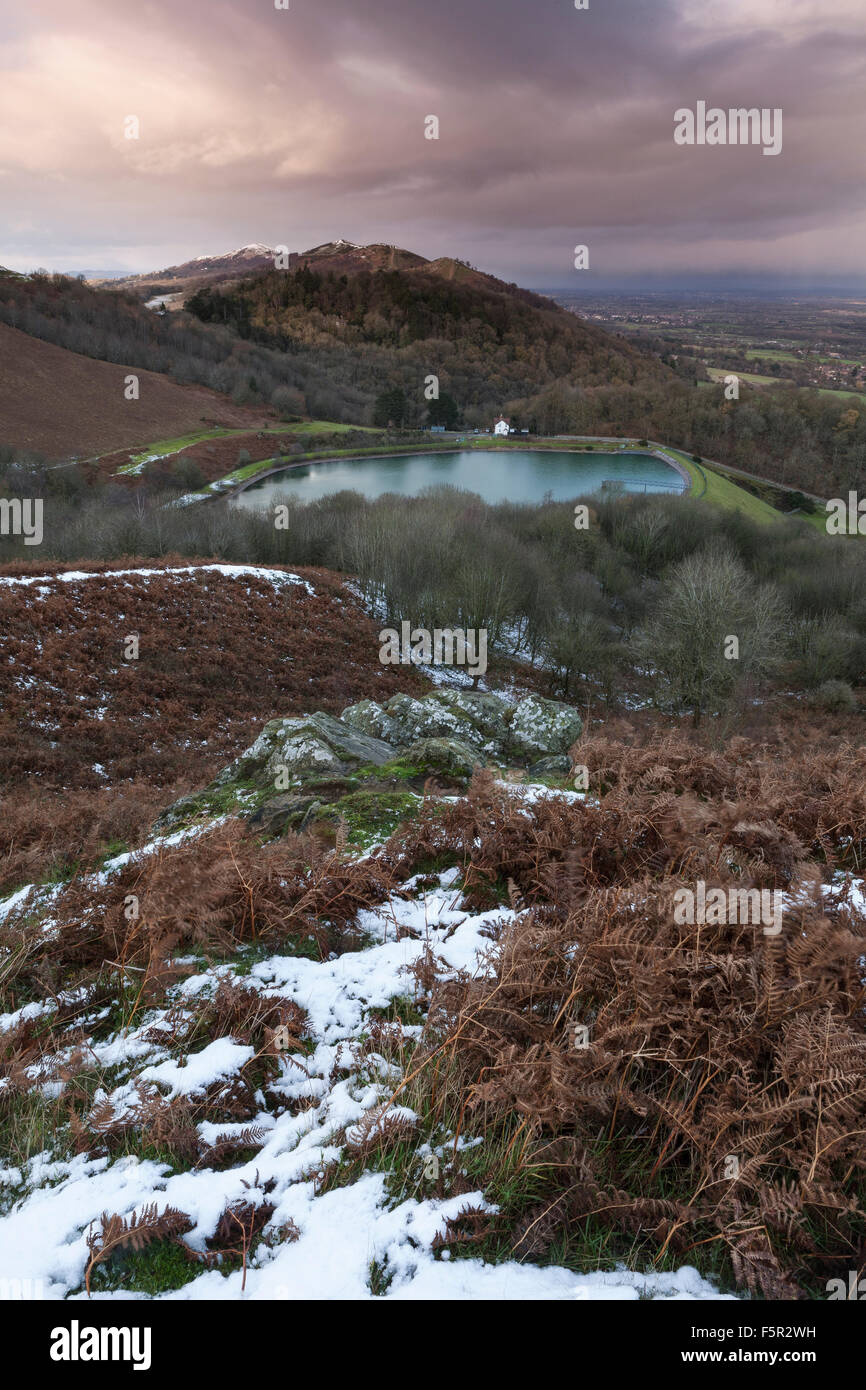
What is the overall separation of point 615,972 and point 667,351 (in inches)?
6404

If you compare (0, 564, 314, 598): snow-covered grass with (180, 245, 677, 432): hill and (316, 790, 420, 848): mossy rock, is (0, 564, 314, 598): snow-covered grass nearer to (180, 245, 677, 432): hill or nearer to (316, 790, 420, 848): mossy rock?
(316, 790, 420, 848): mossy rock

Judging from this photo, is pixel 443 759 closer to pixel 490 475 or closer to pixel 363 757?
pixel 363 757

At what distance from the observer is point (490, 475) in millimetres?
83375

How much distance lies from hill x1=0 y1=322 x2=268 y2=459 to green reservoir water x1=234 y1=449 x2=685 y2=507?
1868 cm

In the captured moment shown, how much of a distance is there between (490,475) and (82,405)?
50.2 metres

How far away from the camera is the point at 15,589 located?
20500mm

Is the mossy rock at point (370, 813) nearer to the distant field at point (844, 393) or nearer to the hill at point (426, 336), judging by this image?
the distant field at point (844, 393)

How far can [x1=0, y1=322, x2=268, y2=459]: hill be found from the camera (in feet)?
227

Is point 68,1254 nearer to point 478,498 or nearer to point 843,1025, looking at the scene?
point 843,1025

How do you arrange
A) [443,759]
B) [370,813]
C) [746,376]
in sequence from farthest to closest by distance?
[746,376] < [443,759] < [370,813]

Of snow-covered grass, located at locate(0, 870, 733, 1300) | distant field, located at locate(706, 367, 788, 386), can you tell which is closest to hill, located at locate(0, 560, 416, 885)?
snow-covered grass, located at locate(0, 870, 733, 1300)

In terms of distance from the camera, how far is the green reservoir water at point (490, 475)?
229 ft

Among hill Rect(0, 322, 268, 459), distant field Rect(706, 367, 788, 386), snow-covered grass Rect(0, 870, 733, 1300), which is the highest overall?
distant field Rect(706, 367, 788, 386)

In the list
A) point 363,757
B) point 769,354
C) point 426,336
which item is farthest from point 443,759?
point 426,336
